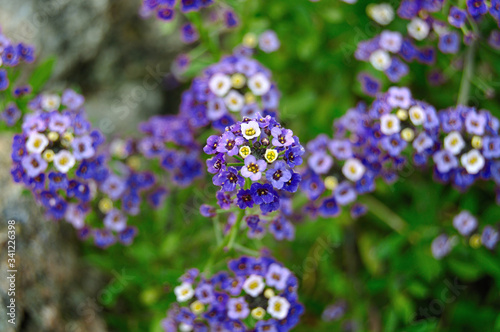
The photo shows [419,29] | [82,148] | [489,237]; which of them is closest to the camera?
[82,148]

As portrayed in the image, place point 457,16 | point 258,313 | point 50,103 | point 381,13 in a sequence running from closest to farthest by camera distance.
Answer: point 258,313 < point 457,16 < point 50,103 < point 381,13

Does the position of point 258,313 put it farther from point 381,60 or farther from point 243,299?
point 381,60

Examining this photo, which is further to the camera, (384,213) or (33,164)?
(384,213)

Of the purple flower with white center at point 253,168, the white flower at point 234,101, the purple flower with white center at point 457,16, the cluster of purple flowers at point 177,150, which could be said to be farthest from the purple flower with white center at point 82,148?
the purple flower with white center at point 457,16

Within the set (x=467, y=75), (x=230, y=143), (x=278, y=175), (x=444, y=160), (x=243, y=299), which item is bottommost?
(x=243, y=299)

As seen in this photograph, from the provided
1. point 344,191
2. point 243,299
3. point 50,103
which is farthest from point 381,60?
point 50,103

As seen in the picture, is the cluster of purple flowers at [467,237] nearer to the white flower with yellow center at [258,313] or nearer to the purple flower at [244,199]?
the white flower with yellow center at [258,313]
